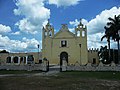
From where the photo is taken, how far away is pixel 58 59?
49.8 m

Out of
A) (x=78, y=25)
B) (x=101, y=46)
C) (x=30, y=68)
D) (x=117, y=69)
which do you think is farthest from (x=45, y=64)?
(x=101, y=46)

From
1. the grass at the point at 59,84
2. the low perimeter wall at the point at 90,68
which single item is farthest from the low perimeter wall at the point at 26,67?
the grass at the point at 59,84

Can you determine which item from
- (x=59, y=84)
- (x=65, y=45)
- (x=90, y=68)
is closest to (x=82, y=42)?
(x=65, y=45)

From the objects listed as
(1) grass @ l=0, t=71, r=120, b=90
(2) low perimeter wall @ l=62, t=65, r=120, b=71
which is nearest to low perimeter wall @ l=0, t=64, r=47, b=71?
(2) low perimeter wall @ l=62, t=65, r=120, b=71

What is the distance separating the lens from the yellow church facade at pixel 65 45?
49.6 meters

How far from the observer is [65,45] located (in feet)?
166

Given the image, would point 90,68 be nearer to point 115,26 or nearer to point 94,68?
point 94,68

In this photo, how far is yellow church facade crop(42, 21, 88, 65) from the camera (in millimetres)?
49562

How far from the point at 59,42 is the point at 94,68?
73.6 ft

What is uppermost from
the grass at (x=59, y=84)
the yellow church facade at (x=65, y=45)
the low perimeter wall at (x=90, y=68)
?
→ the yellow church facade at (x=65, y=45)

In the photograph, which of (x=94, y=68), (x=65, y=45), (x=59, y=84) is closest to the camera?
(x=59, y=84)

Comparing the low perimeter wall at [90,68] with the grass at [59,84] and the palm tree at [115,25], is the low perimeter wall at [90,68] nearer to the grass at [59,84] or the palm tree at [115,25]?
the grass at [59,84]

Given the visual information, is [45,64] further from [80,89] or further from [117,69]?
[80,89]

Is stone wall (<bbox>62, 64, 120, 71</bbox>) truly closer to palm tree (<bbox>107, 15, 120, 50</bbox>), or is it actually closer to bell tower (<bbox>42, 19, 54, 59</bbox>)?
palm tree (<bbox>107, 15, 120, 50</bbox>)
